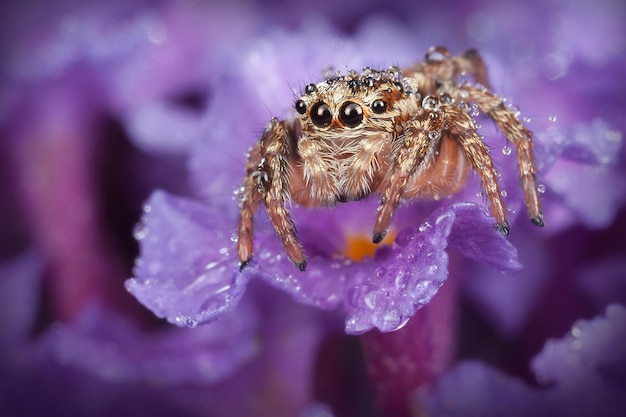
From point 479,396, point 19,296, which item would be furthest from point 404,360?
point 19,296

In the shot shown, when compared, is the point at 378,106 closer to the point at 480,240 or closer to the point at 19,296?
the point at 480,240

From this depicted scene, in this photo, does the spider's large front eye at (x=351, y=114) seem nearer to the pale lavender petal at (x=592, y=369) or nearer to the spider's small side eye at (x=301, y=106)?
the spider's small side eye at (x=301, y=106)

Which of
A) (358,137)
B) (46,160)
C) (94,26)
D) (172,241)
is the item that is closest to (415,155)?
(358,137)

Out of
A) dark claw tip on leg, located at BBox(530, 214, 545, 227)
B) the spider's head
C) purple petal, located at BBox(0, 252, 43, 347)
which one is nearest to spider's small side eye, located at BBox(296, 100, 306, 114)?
the spider's head

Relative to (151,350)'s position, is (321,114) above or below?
above

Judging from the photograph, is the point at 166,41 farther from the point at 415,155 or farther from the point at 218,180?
the point at 415,155
